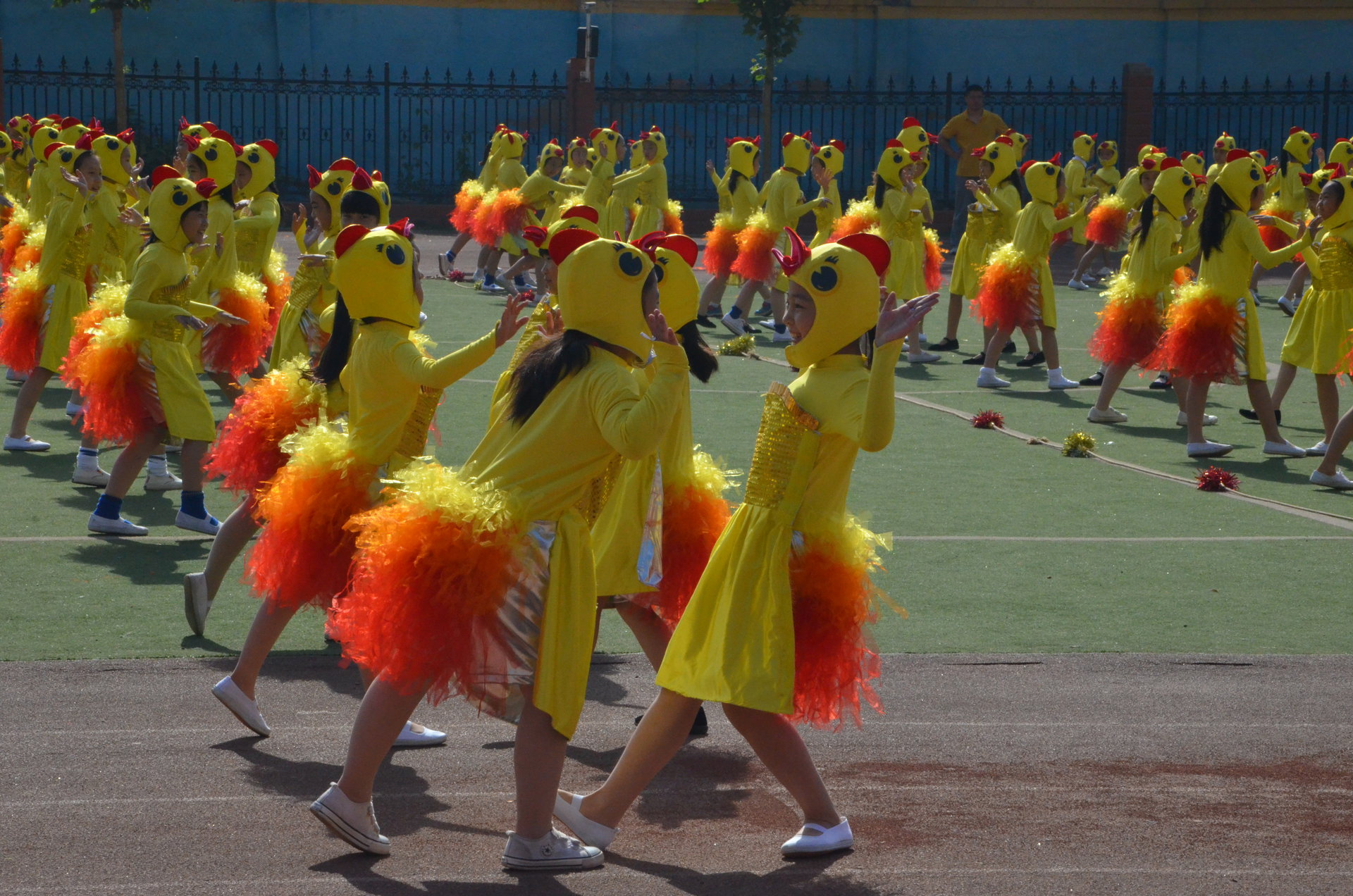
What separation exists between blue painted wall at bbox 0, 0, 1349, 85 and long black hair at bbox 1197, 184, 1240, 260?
73.1ft

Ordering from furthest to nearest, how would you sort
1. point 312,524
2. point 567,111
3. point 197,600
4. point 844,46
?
1. point 844,46
2. point 567,111
3. point 197,600
4. point 312,524

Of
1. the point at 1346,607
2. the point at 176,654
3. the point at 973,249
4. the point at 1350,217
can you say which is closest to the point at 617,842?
the point at 176,654

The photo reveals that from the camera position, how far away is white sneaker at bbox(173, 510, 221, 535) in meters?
8.25

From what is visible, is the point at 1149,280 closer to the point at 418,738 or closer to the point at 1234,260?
the point at 1234,260

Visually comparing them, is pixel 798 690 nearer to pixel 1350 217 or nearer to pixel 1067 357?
pixel 1350 217

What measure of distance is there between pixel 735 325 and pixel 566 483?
12690mm

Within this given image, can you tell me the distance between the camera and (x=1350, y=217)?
34.6 ft

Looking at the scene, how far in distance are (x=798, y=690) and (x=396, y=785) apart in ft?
4.65

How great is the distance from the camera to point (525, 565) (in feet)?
13.8

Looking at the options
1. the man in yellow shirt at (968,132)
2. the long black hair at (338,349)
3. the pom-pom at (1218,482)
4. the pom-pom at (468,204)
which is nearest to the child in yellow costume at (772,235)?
the man in yellow shirt at (968,132)

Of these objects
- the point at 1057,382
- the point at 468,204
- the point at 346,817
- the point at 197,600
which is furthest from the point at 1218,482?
the point at 468,204

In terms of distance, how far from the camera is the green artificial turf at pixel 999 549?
22.0ft

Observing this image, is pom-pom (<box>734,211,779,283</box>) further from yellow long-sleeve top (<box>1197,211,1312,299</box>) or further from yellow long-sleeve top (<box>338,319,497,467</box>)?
yellow long-sleeve top (<box>338,319,497,467</box>)

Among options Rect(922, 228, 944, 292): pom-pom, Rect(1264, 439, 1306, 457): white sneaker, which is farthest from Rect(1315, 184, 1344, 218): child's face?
Rect(922, 228, 944, 292): pom-pom
